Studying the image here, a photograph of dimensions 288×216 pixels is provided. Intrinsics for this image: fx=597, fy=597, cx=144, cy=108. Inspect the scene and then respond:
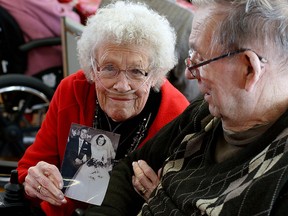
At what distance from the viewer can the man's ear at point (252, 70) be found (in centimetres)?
129

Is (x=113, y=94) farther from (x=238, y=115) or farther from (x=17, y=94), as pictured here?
(x=17, y=94)

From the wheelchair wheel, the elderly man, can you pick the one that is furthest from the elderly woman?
the wheelchair wheel

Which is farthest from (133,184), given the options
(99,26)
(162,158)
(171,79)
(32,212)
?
(171,79)

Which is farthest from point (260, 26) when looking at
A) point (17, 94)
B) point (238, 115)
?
point (17, 94)

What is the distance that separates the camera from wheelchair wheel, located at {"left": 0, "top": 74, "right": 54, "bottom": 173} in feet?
11.0

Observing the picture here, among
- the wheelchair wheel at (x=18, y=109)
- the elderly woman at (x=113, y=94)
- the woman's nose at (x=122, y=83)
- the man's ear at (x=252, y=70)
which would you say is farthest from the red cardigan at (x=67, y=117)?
the wheelchair wheel at (x=18, y=109)

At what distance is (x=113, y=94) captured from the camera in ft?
6.03

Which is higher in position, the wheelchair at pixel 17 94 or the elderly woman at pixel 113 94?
the elderly woman at pixel 113 94

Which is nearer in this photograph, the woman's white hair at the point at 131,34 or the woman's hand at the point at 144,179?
the woman's hand at the point at 144,179

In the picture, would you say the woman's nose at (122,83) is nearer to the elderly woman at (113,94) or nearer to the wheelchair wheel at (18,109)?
the elderly woman at (113,94)

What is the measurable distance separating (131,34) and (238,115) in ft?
1.74

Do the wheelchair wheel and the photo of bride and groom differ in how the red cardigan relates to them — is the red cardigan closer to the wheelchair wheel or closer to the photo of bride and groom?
the photo of bride and groom

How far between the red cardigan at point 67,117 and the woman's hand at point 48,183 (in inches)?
3.7

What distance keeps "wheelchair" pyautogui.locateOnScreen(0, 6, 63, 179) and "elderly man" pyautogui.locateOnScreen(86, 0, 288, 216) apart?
6.69ft
